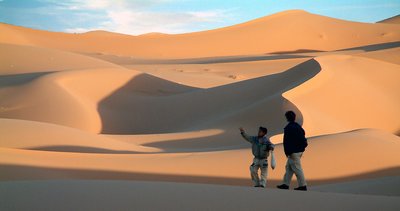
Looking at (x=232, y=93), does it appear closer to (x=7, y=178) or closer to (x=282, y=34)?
(x=7, y=178)

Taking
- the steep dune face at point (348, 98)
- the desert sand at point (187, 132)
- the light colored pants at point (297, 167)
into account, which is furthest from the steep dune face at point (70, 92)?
the light colored pants at point (297, 167)

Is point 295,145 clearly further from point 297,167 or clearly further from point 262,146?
point 262,146

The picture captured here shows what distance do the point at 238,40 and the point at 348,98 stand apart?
51362 mm

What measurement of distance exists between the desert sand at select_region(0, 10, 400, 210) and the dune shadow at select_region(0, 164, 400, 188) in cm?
3

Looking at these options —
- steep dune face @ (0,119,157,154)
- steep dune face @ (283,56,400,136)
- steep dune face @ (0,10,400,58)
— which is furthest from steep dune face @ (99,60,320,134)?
steep dune face @ (0,10,400,58)

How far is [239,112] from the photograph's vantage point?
15.6 m

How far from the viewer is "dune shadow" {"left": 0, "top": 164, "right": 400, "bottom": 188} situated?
633 centimetres

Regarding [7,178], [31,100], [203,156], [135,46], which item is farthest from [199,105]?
[135,46]

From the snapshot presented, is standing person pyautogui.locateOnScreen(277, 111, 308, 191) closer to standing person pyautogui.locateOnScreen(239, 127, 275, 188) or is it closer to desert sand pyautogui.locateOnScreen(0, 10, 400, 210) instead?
standing person pyautogui.locateOnScreen(239, 127, 275, 188)

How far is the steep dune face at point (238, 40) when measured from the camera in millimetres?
61312

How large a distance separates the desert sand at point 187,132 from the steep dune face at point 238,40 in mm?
24089

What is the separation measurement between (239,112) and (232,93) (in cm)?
320

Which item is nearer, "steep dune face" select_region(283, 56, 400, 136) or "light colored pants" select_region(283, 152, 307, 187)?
"light colored pants" select_region(283, 152, 307, 187)

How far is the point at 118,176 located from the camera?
716 centimetres
